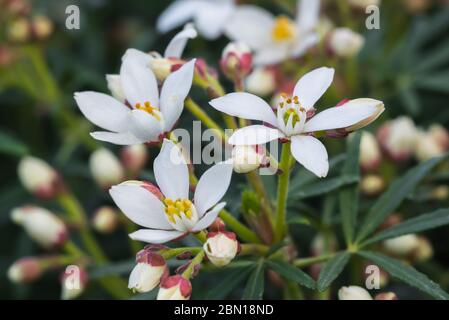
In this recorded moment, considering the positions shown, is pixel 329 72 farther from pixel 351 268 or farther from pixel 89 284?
pixel 89 284

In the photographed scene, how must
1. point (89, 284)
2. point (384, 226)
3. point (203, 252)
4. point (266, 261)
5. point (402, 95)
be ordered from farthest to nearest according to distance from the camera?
point (402, 95), point (89, 284), point (384, 226), point (266, 261), point (203, 252)

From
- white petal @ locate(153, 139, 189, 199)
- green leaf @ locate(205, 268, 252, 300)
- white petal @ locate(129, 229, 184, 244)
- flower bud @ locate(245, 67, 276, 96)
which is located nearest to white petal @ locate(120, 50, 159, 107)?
white petal @ locate(153, 139, 189, 199)

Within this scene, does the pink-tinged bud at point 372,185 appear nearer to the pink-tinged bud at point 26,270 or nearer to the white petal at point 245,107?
the white petal at point 245,107

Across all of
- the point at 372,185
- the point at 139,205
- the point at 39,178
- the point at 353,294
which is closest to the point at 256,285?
the point at 353,294

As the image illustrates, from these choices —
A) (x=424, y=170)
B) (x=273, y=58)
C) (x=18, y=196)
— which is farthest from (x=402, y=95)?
(x=18, y=196)

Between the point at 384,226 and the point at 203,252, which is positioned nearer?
the point at 203,252
